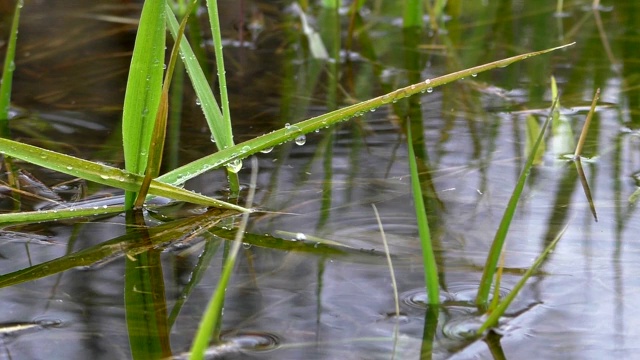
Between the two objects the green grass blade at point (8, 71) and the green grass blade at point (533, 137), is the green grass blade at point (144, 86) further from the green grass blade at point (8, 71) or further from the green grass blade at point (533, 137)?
the green grass blade at point (533, 137)

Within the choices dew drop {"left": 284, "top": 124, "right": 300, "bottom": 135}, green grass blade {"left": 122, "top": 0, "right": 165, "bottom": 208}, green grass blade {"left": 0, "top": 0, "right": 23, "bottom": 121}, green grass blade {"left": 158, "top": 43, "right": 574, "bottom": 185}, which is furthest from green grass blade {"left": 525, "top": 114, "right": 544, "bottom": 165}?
green grass blade {"left": 0, "top": 0, "right": 23, "bottom": 121}

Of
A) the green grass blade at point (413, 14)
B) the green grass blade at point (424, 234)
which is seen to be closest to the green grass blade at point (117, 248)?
the green grass blade at point (424, 234)

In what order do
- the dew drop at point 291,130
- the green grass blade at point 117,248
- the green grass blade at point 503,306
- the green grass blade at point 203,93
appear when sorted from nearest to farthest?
the green grass blade at point 503,306 < the green grass blade at point 117,248 < the dew drop at point 291,130 < the green grass blade at point 203,93

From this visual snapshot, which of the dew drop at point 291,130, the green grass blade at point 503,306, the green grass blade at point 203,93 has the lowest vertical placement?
the green grass blade at point 503,306

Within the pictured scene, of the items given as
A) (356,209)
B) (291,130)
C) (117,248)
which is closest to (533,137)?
(356,209)

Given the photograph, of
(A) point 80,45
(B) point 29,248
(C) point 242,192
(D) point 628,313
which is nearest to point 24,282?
(B) point 29,248

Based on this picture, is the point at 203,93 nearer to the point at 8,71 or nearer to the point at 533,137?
the point at 8,71

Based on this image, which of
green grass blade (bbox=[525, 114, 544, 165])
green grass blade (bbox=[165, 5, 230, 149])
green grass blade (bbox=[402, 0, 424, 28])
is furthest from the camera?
green grass blade (bbox=[402, 0, 424, 28])

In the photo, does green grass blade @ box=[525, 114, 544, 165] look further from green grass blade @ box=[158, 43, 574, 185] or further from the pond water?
green grass blade @ box=[158, 43, 574, 185]
